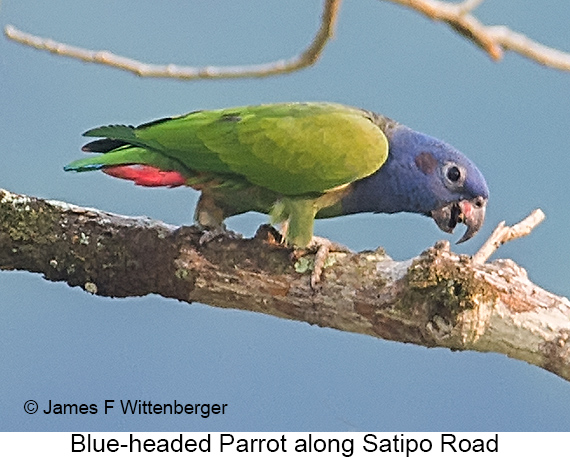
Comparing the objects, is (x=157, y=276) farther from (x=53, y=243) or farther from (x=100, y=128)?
(x=100, y=128)

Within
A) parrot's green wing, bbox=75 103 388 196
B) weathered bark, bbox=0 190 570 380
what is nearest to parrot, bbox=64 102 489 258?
parrot's green wing, bbox=75 103 388 196

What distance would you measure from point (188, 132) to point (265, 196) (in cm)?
37

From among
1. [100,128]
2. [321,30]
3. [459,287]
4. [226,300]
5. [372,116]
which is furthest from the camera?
[372,116]

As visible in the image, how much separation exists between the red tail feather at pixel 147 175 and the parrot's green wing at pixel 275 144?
5 centimetres

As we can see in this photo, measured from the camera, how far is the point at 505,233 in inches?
102

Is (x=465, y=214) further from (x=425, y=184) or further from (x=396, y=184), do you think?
(x=396, y=184)

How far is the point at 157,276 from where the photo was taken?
8.39ft

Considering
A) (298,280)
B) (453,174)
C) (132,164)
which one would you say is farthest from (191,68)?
(453,174)

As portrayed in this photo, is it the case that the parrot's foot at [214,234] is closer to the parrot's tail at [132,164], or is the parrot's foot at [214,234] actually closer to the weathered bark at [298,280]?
the weathered bark at [298,280]

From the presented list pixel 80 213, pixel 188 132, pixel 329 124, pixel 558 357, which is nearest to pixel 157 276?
pixel 80 213

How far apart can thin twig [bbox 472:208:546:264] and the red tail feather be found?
112cm

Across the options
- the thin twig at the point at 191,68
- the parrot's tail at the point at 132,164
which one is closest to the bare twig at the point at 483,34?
the thin twig at the point at 191,68

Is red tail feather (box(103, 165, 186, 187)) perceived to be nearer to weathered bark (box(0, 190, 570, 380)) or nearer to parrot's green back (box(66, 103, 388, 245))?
parrot's green back (box(66, 103, 388, 245))

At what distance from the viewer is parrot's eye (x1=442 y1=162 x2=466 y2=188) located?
2895mm
